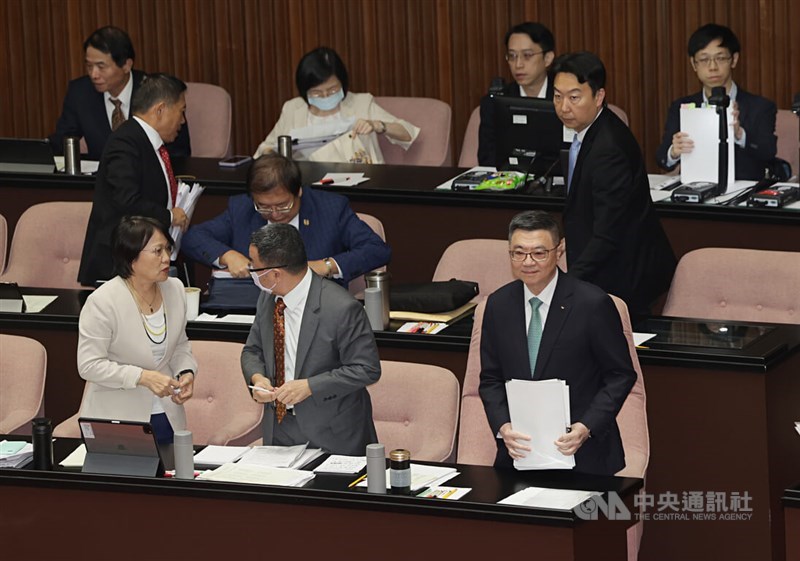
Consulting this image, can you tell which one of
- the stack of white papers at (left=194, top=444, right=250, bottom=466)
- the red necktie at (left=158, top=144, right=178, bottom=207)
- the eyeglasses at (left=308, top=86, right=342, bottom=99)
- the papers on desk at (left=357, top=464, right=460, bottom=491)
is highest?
the eyeglasses at (left=308, top=86, right=342, bottom=99)

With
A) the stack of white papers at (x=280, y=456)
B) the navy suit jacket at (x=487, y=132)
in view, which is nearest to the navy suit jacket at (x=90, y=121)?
the navy suit jacket at (x=487, y=132)

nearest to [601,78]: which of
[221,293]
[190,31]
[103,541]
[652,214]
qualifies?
[652,214]

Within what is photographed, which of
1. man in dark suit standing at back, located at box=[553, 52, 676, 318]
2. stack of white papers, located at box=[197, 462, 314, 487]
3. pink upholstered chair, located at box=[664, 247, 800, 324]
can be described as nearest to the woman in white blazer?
stack of white papers, located at box=[197, 462, 314, 487]

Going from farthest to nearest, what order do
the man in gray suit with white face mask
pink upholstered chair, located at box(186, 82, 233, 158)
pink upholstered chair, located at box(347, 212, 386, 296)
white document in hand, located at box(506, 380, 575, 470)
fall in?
pink upholstered chair, located at box(186, 82, 233, 158), pink upholstered chair, located at box(347, 212, 386, 296), the man in gray suit with white face mask, white document in hand, located at box(506, 380, 575, 470)

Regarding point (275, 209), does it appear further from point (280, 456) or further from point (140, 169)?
point (280, 456)

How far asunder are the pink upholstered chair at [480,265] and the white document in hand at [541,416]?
178 cm

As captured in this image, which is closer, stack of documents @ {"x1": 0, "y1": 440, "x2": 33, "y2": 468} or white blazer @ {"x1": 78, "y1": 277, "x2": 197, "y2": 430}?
stack of documents @ {"x1": 0, "y1": 440, "x2": 33, "y2": 468}

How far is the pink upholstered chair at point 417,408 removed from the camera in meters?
5.56

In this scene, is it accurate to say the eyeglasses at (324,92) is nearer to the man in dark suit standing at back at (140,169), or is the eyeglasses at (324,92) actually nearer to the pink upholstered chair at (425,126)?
the pink upholstered chair at (425,126)

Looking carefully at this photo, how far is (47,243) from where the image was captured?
7512 mm

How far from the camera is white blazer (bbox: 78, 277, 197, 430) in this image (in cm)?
537

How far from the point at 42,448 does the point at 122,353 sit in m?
0.54

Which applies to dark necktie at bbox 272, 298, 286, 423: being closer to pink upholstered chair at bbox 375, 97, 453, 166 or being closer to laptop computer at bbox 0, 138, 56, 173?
laptop computer at bbox 0, 138, 56, 173

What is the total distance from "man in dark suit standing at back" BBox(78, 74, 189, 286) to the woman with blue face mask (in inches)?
67.8
